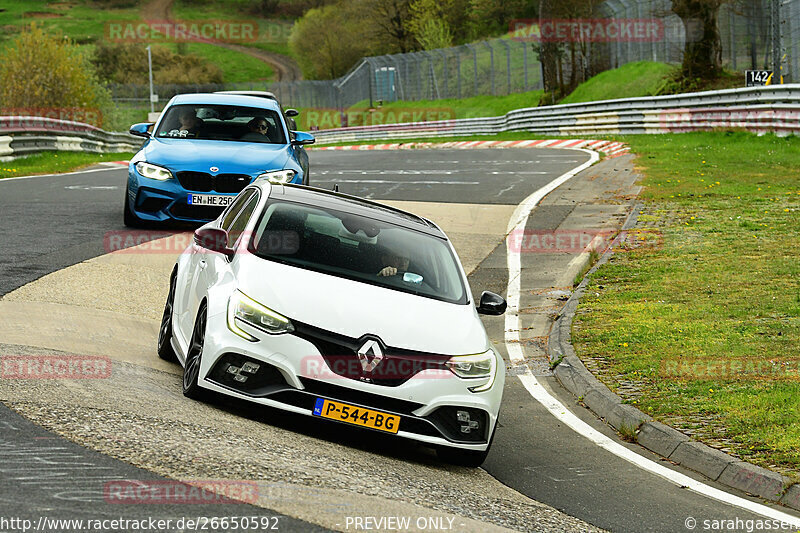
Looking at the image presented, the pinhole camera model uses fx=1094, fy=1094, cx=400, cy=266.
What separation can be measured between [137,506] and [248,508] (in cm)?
50

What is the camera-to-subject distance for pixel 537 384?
9633mm

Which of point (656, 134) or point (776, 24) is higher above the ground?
point (776, 24)

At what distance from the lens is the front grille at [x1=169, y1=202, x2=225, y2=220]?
14422 millimetres

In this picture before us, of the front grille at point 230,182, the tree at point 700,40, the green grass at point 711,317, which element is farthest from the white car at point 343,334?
the tree at point 700,40

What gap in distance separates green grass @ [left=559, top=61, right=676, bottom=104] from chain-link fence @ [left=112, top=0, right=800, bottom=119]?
0.53 metres

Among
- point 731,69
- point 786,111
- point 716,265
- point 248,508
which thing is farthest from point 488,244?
point 731,69

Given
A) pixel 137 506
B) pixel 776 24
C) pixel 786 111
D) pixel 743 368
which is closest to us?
pixel 137 506

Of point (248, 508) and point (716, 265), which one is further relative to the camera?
point (716, 265)

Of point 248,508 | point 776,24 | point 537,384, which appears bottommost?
point 537,384

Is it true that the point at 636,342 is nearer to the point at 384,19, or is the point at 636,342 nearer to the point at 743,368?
the point at 743,368

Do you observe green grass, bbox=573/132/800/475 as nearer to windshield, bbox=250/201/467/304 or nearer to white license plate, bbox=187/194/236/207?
windshield, bbox=250/201/467/304
